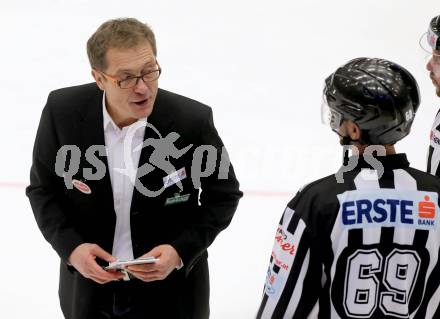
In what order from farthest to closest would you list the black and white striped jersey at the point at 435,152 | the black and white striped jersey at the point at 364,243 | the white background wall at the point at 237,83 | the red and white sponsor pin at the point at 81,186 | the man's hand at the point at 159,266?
the white background wall at the point at 237,83
the black and white striped jersey at the point at 435,152
the red and white sponsor pin at the point at 81,186
the man's hand at the point at 159,266
the black and white striped jersey at the point at 364,243

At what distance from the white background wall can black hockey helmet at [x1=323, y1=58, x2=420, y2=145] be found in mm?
2090

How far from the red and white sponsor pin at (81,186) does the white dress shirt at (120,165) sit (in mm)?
86

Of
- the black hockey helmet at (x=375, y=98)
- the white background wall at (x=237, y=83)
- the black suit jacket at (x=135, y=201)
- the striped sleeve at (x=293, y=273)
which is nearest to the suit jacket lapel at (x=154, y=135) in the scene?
the black suit jacket at (x=135, y=201)

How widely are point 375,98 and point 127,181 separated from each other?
0.95 metres

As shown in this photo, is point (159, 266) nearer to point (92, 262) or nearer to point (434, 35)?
point (92, 262)

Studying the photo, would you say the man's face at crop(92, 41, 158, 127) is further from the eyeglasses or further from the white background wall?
the white background wall

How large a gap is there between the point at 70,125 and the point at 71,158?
11 centimetres

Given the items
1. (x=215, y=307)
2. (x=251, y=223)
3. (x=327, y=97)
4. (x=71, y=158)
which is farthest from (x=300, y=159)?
(x=327, y=97)

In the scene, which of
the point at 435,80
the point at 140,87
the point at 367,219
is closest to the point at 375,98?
the point at 367,219

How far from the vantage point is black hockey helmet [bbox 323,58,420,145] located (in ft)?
5.64

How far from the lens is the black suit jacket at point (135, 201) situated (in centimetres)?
231

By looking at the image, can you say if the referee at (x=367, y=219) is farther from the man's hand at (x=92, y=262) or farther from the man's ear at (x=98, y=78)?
the man's ear at (x=98, y=78)

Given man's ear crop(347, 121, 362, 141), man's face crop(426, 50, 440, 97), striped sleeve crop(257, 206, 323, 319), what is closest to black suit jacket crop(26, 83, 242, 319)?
striped sleeve crop(257, 206, 323, 319)

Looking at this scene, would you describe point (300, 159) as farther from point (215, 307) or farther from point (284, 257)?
point (284, 257)
